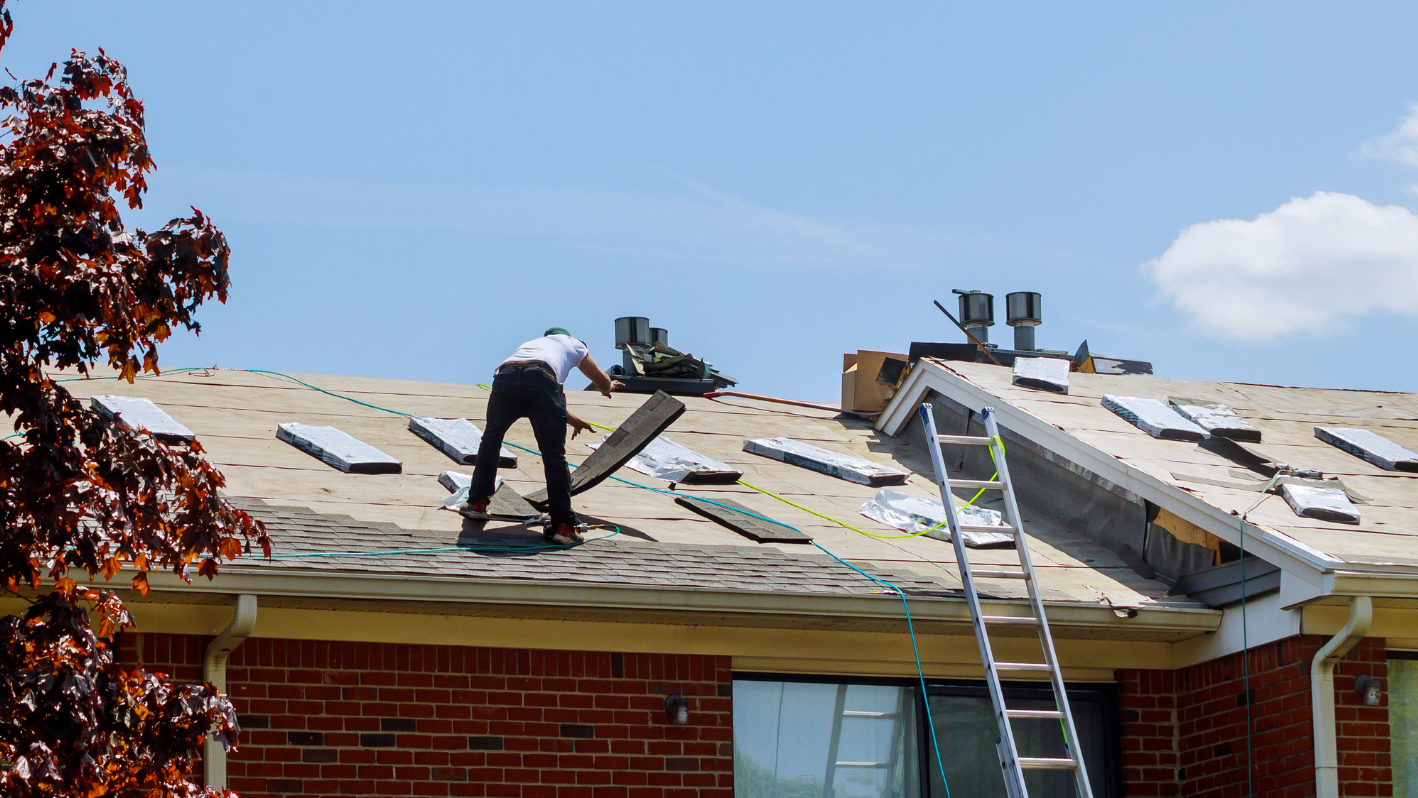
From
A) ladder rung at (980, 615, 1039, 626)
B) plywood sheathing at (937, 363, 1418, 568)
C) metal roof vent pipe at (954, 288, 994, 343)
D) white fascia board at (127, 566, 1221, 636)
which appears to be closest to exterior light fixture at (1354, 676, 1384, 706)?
plywood sheathing at (937, 363, 1418, 568)

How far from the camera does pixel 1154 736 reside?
855 cm

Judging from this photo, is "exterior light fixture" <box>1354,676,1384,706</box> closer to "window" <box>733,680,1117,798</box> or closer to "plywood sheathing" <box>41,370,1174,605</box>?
"plywood sheathing" <box>41,370,1174,605</box>

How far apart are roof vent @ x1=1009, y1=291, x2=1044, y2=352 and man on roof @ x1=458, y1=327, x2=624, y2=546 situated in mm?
9512

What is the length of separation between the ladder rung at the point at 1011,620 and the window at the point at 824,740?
0.84 m

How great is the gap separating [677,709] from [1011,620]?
171cm

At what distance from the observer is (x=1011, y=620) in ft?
25.1

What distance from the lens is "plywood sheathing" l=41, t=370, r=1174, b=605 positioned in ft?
27.2

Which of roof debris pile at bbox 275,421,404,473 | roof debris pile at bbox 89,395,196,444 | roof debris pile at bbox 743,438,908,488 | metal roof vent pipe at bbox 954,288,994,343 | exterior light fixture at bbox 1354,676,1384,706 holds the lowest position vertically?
exterior light fixture at bbox 1354,676,1384,706

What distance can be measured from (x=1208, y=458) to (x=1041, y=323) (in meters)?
7.43

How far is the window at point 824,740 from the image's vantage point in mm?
7902

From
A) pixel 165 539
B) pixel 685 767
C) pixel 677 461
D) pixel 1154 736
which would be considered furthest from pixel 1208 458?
pixel 165 539

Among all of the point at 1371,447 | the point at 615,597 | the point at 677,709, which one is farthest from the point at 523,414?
the point at 1371,447

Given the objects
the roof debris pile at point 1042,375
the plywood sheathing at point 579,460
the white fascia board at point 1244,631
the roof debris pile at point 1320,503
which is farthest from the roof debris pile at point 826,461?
the roof debris pile at point 1320,503

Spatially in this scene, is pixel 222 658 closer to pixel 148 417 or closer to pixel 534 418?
pixel 534 418
